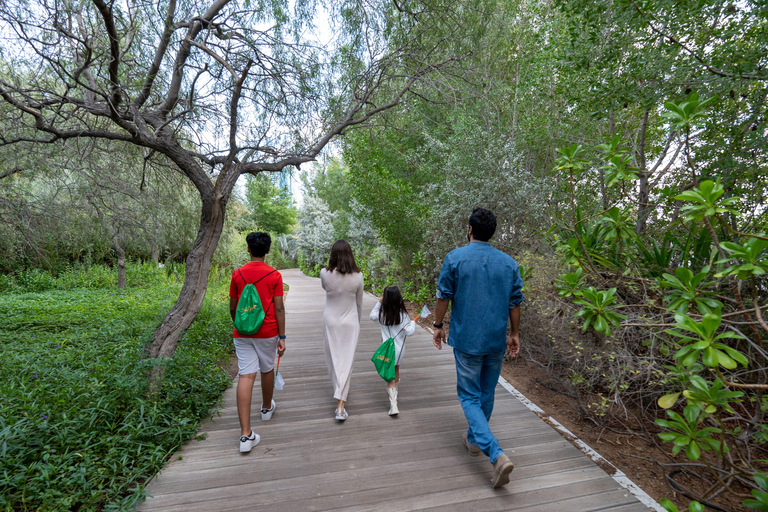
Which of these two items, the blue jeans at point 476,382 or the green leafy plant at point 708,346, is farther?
the blue jeans at point 476,382

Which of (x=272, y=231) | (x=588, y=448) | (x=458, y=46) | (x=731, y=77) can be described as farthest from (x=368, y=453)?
(x=272, y=231)

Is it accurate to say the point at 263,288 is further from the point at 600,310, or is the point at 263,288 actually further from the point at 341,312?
the point at 600,310

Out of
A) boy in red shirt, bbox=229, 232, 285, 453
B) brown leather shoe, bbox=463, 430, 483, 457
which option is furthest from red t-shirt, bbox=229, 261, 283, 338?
brown leather shoe, bbox=463, 430, 483, 457

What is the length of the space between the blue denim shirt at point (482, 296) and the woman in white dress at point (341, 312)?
1.30 meters

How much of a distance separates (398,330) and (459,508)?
5.85ft

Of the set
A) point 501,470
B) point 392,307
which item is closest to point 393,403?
point 392,307

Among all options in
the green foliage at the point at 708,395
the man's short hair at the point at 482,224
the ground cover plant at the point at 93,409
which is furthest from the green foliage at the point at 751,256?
the ground cover plant at the point at 93,409

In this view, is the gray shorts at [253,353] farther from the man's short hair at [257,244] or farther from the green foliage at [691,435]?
the green foliage at [691,435]

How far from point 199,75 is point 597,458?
239 inches

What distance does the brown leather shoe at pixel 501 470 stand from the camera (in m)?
2.46

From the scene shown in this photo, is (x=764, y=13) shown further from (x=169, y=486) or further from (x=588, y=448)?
(x=169, y=486)

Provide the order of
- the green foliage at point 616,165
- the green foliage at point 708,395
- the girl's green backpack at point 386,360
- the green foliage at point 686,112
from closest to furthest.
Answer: the green foliage at point 708,395
the green foliage at point 686,112
the green foliage at point 616,165
the girl's green backpack at point 386,360

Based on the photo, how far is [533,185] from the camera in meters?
6.51

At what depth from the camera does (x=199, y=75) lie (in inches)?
187
